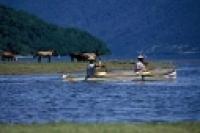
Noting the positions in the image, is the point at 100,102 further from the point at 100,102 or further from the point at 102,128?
the point at 102,128

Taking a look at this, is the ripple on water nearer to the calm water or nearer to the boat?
the calm water

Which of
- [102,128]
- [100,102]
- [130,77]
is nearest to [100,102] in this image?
[100,102]

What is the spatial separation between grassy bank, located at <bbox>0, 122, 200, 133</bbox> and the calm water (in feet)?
21.9

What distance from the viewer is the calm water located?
45125mm

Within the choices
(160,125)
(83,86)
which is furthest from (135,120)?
(83,86)

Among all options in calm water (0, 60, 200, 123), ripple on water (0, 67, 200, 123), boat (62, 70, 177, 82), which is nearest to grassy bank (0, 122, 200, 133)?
calm water (0, 60, 200, 123)

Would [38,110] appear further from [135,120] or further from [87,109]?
[135,120]

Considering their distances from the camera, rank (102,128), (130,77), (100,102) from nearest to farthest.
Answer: (102,128)
(100,102)
(130,77)

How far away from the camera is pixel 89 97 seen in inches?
2486

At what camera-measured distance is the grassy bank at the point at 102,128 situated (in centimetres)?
3319

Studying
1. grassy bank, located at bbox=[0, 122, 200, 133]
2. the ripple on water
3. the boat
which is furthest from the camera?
the boat

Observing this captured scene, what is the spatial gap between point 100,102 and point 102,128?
23.3m

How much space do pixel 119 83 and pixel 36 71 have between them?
35427 millimetres

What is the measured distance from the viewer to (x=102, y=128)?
34125 millimetres
